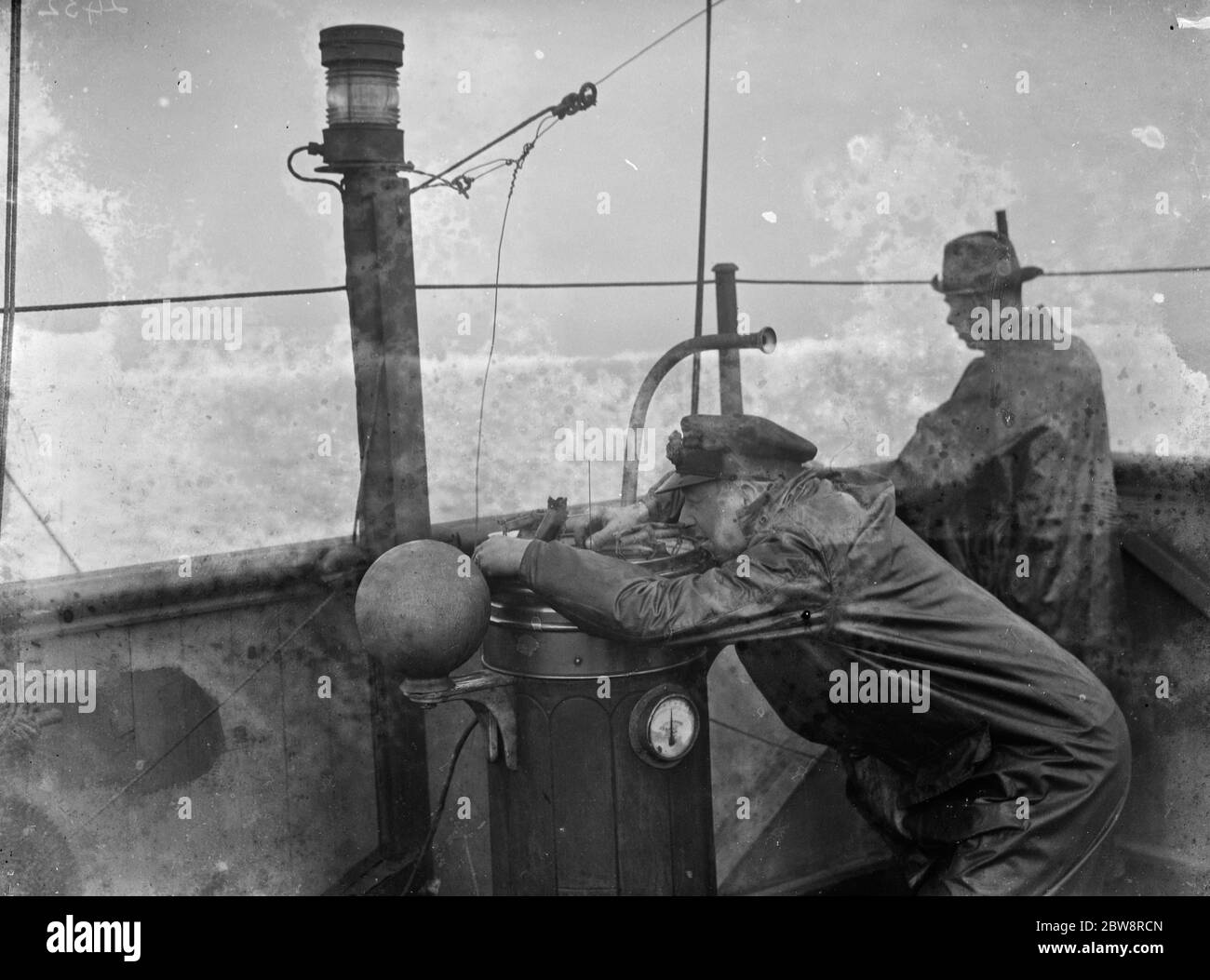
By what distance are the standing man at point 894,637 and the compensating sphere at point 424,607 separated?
0.39 feet

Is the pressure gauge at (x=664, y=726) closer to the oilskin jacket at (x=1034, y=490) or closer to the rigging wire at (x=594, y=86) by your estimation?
the oilskin jacket at (x=1034, y=490)

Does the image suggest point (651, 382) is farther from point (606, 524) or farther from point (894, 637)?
point (894, 637)

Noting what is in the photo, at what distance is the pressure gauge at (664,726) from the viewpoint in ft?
11.1

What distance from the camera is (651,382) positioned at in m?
3.96

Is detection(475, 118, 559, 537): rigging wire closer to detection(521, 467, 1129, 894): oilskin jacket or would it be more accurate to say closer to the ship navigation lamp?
→ the ship navigation lamp

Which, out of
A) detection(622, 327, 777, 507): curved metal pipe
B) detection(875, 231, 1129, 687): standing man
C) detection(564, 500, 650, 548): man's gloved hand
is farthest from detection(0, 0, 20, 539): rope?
detection(875, 231, 1129, 687): standing man

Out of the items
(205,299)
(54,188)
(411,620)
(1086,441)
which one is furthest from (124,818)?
(1086,441)

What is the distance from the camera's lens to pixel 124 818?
13.0ft

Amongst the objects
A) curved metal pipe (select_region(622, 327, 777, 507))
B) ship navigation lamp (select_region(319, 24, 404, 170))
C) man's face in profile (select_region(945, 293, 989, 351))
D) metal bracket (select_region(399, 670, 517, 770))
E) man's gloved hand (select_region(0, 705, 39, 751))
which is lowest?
man's gloved hand (select_region(0, 705, 39, 751))

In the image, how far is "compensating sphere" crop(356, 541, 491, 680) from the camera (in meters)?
3.29

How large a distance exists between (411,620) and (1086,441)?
258cm

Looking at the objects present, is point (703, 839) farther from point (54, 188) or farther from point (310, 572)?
point (54, 188)

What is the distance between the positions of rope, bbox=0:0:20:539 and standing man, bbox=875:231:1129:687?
318 cm

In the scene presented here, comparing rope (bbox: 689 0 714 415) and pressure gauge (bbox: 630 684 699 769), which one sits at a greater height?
rope (bbox: 689 0 714 415)
